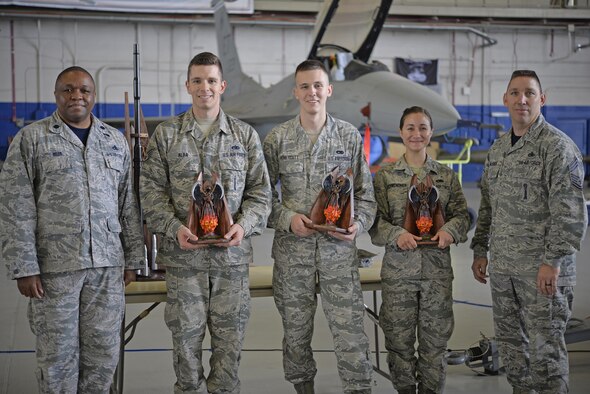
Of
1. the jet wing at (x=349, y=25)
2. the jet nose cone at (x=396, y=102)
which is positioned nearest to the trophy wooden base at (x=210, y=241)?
the jet wing at (x=349, y=25)

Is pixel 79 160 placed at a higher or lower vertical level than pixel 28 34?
lower

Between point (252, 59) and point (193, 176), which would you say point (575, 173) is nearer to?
point (193, 176)

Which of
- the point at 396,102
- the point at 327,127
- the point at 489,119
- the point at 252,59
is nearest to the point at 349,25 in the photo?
the point at 396,102

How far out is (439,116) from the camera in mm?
9867

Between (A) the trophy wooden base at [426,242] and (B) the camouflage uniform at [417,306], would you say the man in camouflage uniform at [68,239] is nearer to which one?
(B) the camouflage uniform at [417,306]

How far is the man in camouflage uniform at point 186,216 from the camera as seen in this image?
300cm

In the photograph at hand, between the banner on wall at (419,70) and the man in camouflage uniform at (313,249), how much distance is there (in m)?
16.7

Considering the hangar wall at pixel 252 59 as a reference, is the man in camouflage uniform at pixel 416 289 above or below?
below

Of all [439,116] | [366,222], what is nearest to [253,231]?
[366,222]

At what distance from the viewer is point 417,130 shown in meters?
3.43

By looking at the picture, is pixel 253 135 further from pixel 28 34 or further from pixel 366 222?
pixel 28 34

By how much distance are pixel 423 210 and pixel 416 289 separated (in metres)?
0.39

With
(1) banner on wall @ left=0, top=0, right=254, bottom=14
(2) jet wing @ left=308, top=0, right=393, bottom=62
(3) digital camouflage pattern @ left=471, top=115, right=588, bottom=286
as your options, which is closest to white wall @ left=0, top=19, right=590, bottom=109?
(1) banner on wall @ left=0, top=0, right=254, bottom=14

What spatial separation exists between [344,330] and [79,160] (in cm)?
142
